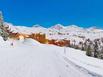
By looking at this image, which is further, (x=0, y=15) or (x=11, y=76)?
(x=0, y=15)

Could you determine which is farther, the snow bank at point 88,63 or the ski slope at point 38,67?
the snow bank at point 88,63

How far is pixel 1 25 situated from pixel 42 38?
7062 cm

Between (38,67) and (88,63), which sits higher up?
(38,67)

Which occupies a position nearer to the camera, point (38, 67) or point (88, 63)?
point (38, 67)

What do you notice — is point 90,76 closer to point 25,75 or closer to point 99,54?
point 25,75

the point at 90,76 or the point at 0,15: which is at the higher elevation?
the point at 0,15

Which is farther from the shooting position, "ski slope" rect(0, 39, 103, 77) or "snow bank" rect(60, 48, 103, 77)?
"snow bank" rect(60, 48, 103, 77)

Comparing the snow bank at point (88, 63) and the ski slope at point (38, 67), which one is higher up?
the ski slope at point (38, 67)

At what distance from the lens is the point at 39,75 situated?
14414 millimetres

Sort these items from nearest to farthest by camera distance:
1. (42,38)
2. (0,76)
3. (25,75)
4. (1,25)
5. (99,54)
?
(0,76) < (25,75) < (1,25) < (99,54) < (42,38)

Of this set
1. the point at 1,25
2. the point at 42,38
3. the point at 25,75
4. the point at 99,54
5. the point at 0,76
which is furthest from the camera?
the point at 42,38

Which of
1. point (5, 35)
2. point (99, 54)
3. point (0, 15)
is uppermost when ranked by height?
point (0, 15)

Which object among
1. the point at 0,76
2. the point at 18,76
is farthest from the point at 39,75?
the point at 0,76

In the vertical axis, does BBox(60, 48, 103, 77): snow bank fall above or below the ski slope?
below
